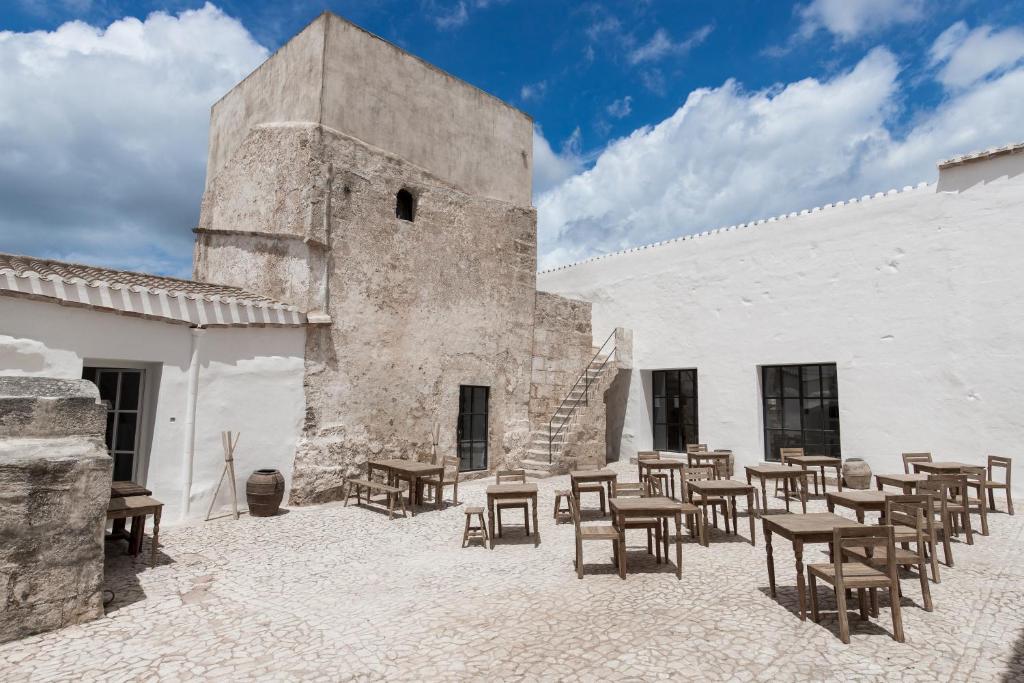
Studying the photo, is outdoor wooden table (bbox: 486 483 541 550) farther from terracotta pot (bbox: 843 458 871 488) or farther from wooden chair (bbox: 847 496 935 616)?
terracotta pot (bbox: 843 458 871 488)

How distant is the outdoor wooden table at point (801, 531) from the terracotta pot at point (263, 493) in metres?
6.35

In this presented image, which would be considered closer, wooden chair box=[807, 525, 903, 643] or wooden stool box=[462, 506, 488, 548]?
wooden chair box=[807, 525, 903, 643]

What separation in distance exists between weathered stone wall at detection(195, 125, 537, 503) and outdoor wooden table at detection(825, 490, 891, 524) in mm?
6911

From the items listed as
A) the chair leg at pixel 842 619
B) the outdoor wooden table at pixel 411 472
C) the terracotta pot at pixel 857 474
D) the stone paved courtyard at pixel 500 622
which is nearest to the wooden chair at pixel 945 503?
the stone paved courtyard at pixel 500 622

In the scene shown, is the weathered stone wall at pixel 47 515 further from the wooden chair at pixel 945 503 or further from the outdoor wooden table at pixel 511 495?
the wooden chair at pixel 945 503

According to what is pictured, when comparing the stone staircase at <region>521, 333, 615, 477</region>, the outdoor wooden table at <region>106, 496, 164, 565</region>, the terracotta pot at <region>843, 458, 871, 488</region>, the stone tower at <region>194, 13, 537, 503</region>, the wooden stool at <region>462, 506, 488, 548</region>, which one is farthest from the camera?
the stone staircase at <region>521, 333, 615, 477</region>

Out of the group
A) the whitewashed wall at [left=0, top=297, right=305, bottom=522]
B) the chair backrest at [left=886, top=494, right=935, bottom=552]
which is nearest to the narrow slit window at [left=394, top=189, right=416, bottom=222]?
the whitewashed wall at [left=0, top=297, right=305, bottom=522]

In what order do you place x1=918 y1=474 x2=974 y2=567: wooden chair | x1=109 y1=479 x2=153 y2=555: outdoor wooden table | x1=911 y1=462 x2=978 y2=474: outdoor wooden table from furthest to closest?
x1=911 y1=462 x2=978 y2=474: outdoor wooden table → x1=109 y1=479 x2=153 y2=555: outdoor wooden table → x1=918 y1=474 x2=974 y2=567: wooden chair

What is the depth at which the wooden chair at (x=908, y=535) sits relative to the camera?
4.54 m

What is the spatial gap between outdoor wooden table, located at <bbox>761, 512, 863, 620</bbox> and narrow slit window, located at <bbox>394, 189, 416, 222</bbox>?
834 centimetres

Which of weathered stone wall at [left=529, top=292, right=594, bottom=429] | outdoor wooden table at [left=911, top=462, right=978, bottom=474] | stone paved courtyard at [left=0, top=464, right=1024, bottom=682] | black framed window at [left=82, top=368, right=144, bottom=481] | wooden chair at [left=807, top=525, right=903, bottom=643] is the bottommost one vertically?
stone paved courtyard at [left=0, top=464, right=1024, bottom=682]

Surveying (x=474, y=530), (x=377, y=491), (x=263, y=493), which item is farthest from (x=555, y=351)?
(x=263, y=493)

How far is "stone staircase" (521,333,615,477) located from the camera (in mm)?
11961

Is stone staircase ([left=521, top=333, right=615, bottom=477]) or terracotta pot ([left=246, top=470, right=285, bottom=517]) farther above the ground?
stone staircase ([left=521, top=333, right=615, bottom=477])
